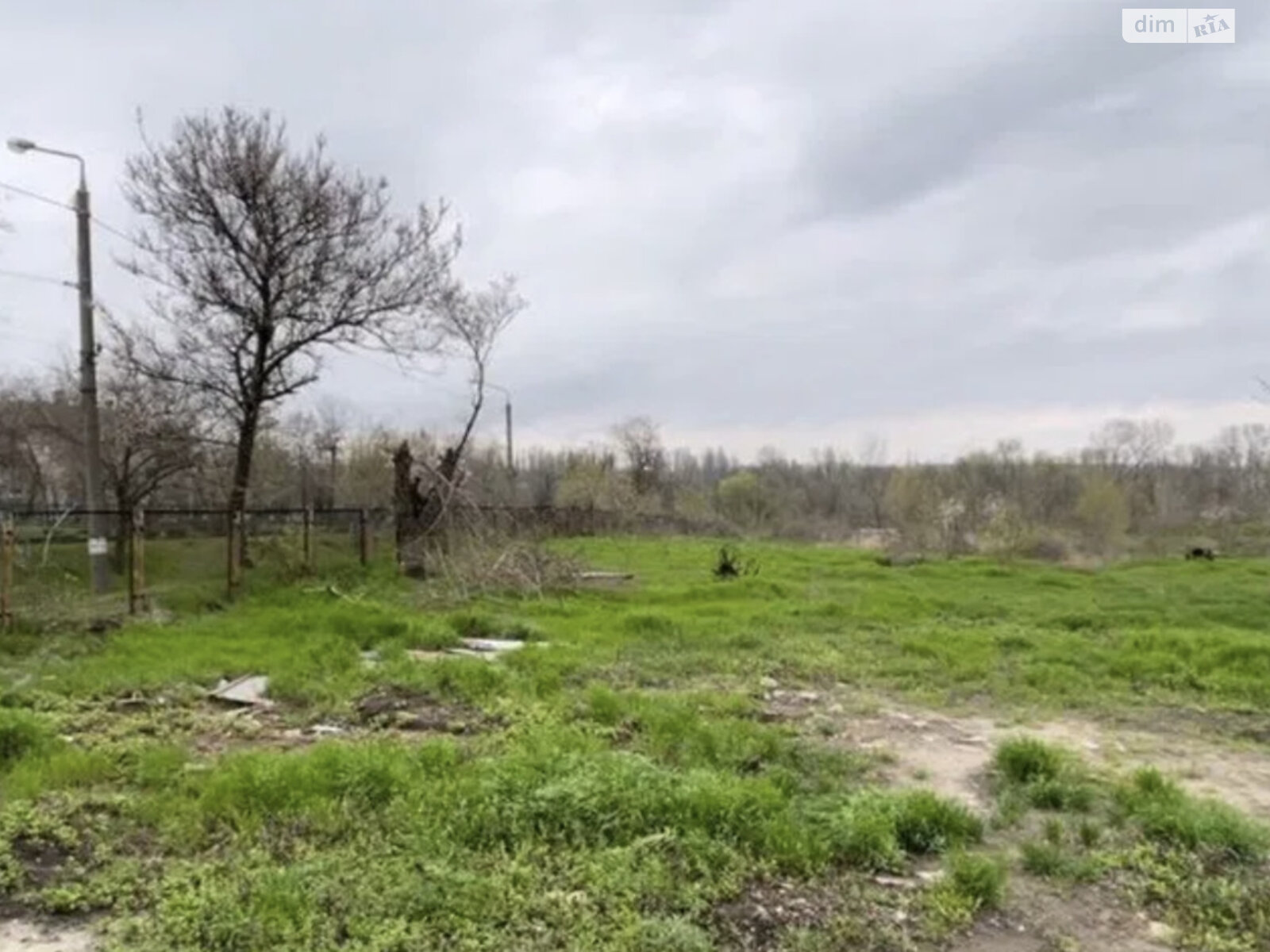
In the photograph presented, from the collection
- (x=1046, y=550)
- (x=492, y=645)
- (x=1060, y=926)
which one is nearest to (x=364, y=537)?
(x=492, y=645)

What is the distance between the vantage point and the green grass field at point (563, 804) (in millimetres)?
3268

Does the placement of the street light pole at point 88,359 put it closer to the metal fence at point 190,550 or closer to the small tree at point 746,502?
the metal fence at point 190,550

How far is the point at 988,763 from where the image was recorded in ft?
17.5

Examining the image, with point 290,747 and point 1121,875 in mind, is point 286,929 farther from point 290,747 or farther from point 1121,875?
point 1121,875

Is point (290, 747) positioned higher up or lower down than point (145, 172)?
Answer: lower down

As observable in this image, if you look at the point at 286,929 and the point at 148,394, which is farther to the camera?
the point at 148,394

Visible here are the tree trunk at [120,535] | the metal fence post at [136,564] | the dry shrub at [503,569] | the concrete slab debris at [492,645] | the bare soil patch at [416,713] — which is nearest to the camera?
the bare soil patch at [416,713]

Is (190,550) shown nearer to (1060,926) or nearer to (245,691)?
(245,691)

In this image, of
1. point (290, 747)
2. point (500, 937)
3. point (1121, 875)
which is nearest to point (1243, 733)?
point (1121, 875)

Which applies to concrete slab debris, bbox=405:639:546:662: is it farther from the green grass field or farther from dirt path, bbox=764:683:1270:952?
dirt path, bbox=764:683:1270:952

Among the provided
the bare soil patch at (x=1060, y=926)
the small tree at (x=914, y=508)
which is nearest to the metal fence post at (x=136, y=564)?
the bare soil patch at (x=1060, y=926)

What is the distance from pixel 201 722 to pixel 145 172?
1095 cm

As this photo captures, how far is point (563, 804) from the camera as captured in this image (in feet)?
13.3

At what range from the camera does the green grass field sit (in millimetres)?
3268
